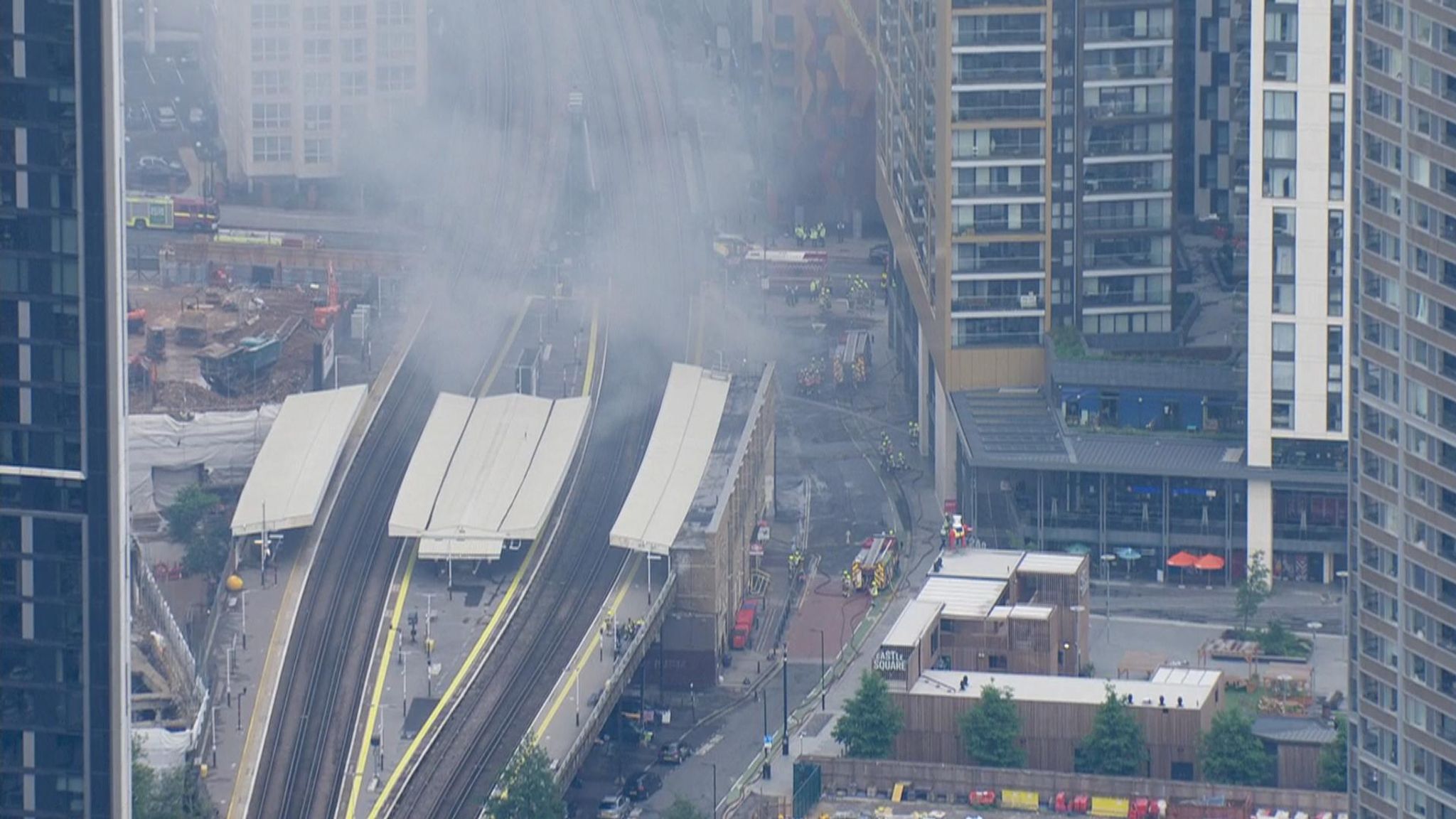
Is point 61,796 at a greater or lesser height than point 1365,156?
lesser

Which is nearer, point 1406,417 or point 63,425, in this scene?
point 1406,417

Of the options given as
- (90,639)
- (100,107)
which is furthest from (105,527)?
(100,107)

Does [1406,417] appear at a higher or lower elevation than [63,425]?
higher

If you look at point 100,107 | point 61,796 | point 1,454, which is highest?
point 100,107

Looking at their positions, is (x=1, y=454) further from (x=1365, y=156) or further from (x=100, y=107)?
(x=1365, y=156)

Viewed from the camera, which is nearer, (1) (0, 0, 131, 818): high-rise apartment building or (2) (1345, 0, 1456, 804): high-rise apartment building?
(2) (1345, 0, 1456, 804): high-rise apartment building
